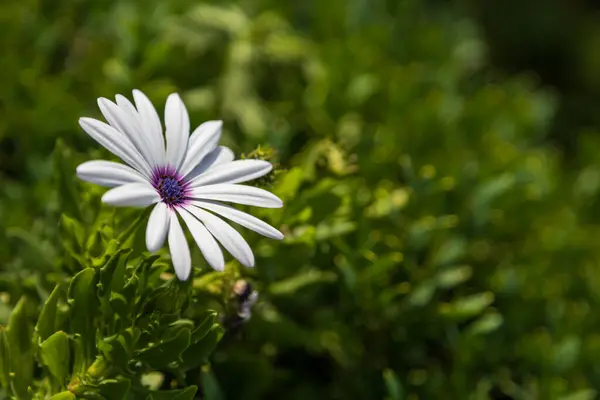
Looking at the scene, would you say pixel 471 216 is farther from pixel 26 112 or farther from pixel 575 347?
pixel 26 112

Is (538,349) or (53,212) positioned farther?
(538,349)

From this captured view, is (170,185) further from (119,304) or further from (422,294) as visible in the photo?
(422,294)

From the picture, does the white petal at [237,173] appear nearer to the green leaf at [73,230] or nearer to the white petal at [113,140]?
the white petal at [113,140]

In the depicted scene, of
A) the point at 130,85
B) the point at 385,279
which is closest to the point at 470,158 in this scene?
the point at 385,279

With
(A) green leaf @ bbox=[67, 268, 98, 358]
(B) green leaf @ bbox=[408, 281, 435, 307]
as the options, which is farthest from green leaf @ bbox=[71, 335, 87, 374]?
(B) green leaf @ bbox=[408, 281, 435, 307]

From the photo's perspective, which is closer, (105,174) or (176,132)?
(105,174)

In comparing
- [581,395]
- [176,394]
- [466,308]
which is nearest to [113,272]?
[176,394]
